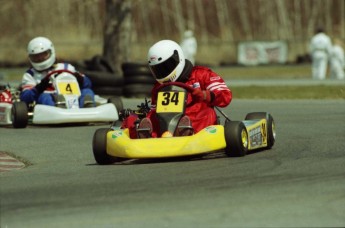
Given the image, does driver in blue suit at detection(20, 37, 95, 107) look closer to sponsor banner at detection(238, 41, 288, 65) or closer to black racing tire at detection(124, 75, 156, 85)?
black racing tire at detection(124, 75, 156, 85)

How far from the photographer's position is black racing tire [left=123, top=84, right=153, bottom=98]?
21.3 m

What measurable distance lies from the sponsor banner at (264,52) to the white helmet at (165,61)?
31905 mm

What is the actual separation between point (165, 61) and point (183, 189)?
2.86 meters

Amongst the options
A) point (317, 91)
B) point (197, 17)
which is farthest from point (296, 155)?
point (197, 17)

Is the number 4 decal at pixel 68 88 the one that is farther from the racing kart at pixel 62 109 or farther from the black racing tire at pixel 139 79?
the black racing tire at pixel 139 79

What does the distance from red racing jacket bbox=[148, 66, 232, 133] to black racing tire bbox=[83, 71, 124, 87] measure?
1001 centimetres

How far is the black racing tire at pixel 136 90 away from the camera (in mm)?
21297

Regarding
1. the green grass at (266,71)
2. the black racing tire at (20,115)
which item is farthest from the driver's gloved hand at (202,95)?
the green grass at (266,71)

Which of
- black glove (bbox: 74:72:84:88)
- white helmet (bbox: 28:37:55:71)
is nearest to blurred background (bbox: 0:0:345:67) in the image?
white helmet (bbox: 28:37:55:71)

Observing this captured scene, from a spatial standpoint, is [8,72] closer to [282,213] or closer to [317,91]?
[317,91]

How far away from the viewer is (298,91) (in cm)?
2234

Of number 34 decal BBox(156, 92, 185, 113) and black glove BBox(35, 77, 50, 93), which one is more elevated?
number 34 decal BBox(156, 92, 185, 113)

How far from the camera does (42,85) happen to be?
15.4 m

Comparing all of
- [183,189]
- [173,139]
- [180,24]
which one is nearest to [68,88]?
[173,139]
